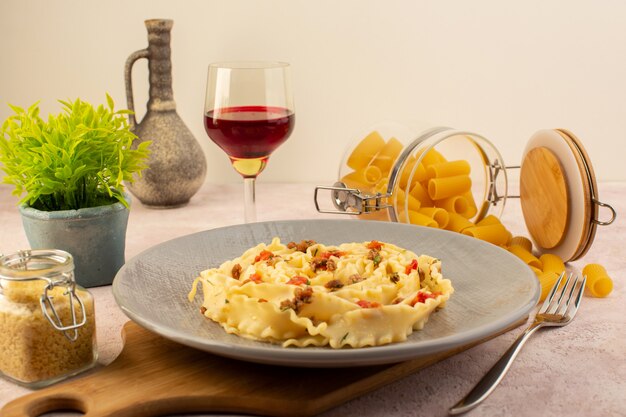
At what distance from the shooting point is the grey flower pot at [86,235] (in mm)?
1716

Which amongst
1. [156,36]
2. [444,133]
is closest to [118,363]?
[444,133]

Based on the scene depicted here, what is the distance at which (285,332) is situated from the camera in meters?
1.29

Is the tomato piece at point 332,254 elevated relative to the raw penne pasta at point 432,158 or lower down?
lower down

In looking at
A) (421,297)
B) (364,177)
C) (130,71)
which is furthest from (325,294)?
(130,71)

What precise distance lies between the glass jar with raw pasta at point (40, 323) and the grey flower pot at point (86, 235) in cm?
38

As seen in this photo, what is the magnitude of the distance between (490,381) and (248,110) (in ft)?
3.39

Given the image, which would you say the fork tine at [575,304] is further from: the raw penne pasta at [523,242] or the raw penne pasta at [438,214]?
the raw penne pasta at [438,214]

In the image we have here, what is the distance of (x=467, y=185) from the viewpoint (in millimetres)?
2078

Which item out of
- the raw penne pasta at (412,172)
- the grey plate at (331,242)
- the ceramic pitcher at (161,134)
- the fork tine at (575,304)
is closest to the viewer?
the grey plate at (331,242)

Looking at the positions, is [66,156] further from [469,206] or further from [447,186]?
[469,206]

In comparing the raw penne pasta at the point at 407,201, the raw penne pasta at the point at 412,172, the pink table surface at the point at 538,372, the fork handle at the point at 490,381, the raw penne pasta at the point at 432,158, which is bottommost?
the pink table surface at the point at 538,372

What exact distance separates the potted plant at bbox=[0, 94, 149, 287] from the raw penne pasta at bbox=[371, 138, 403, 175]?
2.25ft

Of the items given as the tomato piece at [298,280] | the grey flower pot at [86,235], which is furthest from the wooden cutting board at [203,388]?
the grey flower pot at [86,235]

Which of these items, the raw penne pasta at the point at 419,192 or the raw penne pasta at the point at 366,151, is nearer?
the raw penne pasta at the point at 419,192
